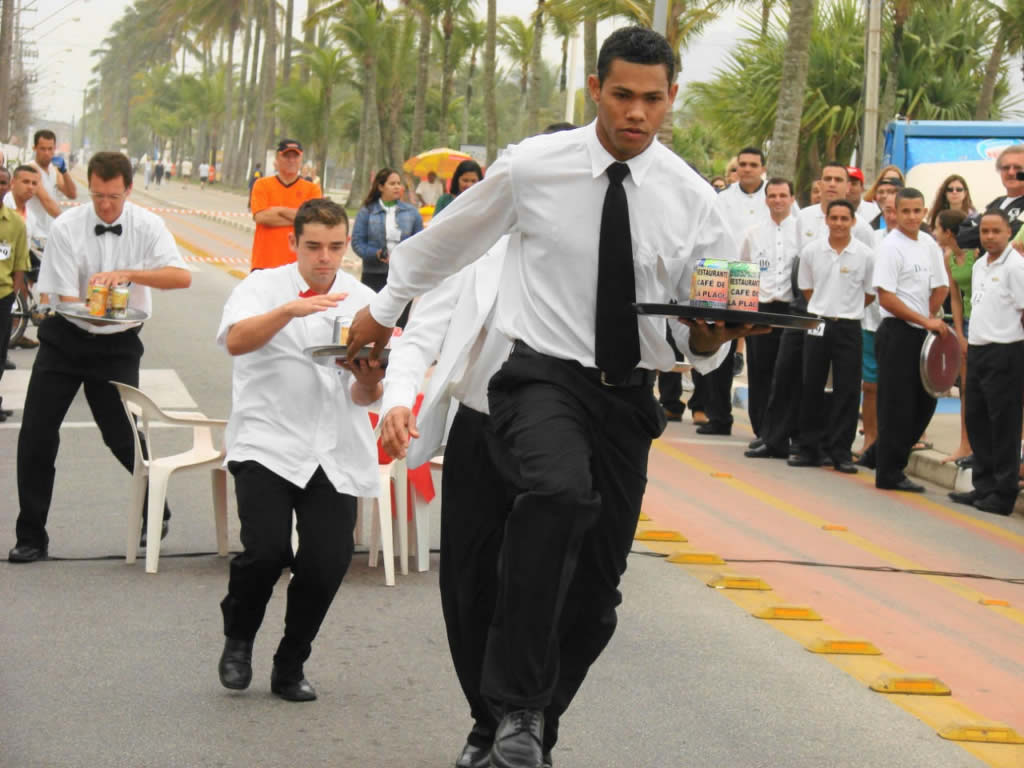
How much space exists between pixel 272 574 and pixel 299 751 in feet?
2.14

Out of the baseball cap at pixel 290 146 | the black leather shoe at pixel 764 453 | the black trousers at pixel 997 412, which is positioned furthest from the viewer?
the baseball cap at pixel 290 146

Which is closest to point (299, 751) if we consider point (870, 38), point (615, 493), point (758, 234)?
point (615, 493)

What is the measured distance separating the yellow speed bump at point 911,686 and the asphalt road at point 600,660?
0.18 ft

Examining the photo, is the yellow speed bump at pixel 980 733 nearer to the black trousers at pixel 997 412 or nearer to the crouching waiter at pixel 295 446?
the crouching waiter at pixel 295 446

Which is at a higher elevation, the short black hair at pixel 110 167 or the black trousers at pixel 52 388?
the short black hair at pixel 110 167

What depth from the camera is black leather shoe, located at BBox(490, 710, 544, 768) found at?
411 centimetres

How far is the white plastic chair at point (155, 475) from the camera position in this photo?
25.2 feet

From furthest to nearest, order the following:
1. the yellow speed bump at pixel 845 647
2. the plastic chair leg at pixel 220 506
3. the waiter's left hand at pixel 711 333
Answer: the plastic chair leg at pixel 220 506
the yellow speed bump at pixel 845 647
the waiter's left hand at pixel 711 333

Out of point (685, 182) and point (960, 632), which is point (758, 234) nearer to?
point (960, 632)

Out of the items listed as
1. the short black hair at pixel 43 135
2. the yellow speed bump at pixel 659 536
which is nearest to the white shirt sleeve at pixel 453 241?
the yellow speed bump at pixel 659 536

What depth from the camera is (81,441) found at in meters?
11.9

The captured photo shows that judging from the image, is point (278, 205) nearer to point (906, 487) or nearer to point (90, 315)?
point (906, 487)

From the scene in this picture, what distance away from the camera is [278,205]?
48.1 ft

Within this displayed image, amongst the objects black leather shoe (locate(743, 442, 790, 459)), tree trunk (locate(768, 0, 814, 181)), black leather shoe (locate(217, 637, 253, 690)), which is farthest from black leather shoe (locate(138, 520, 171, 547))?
tree trunk (locate(768, 0, 814, 181))
